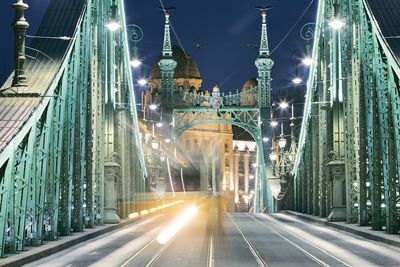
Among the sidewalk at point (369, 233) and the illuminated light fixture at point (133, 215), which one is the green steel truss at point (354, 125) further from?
the illuminated light fixture at point (133, 215)

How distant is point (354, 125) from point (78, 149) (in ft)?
36.1

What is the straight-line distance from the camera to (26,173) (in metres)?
21.4

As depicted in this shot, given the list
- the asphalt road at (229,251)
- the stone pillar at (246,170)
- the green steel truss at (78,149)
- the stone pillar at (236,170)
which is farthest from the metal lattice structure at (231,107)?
the stone pillar at (246,170)

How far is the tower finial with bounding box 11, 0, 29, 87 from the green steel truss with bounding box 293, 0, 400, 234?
1008 cm

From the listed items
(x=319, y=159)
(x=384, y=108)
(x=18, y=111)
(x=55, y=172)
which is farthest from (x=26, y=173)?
(x=319, y=159)

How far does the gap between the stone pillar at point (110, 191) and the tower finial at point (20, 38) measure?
14.6m

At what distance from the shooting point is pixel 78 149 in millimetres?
29984

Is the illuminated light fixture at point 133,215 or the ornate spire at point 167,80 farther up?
the ornate spire at point 167,80

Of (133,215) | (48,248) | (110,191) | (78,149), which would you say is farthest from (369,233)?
(133,215)

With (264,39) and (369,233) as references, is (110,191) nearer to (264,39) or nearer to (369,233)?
(369,233)

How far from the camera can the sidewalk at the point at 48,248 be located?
61.9 feet

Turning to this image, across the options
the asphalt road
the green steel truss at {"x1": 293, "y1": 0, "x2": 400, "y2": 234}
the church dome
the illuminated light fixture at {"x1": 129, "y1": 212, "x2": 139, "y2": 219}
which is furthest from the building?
the asphalt road

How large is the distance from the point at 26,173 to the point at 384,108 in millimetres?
12680

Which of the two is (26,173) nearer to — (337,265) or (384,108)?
(337,265)
